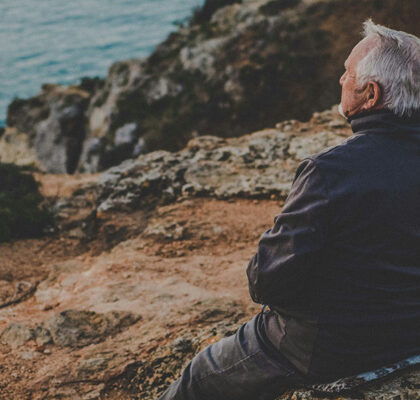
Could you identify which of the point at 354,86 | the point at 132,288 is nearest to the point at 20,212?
the point at 132,288

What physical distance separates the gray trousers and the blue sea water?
122 ft

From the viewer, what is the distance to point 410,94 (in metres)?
1.94

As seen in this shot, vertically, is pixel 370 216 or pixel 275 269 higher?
pixel 370 216

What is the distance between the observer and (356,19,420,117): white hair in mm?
1923

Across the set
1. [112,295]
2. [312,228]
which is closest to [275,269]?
[312,228]

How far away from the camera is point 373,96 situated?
78.8 inches

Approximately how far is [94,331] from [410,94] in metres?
3.61

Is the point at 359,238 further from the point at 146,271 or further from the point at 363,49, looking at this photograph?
the point at 146,271

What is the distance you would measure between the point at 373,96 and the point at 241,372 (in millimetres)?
1644

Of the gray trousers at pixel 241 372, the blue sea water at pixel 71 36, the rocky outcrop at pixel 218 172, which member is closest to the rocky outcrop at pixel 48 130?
the blue sea water at pixel 71 36

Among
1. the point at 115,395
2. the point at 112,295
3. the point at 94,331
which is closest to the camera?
the point at 115,395

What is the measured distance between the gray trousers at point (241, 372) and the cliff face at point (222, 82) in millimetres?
19221

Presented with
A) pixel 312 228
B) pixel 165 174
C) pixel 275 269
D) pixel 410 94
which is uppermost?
pixel 410 94

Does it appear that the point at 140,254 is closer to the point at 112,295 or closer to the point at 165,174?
the point at 112,295
